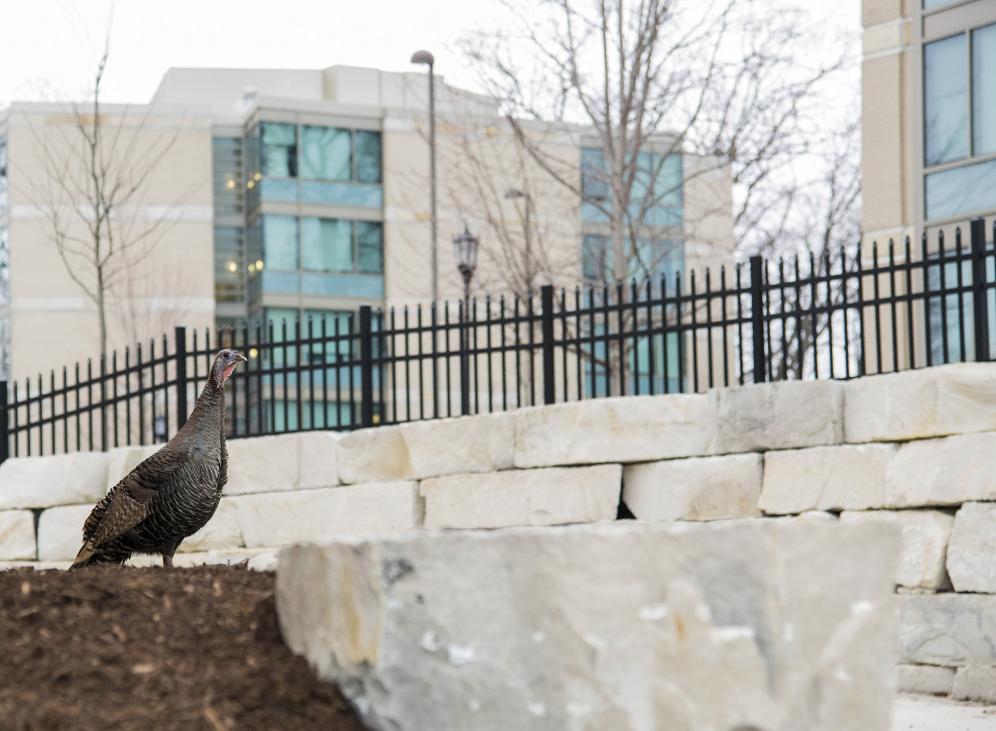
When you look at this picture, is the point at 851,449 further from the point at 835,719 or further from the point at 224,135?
the point at 224,135

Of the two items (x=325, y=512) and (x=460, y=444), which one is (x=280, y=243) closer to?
(x=325, y=512)

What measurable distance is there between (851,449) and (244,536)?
5.09m

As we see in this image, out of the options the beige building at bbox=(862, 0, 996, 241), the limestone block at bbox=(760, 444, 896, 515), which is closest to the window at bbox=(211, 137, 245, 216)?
the beige building at bbox=(862, 0, 996, 241)

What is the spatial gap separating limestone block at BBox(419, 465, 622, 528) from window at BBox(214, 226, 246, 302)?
3309 centimetres

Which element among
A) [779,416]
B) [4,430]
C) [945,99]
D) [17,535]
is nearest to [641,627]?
[779,416]

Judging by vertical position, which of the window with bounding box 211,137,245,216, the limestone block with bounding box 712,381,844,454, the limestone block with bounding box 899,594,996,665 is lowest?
the limestone block with bounding box 899,594,996,665

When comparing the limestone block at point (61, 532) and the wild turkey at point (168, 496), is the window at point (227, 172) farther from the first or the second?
the wild turkey at point (168, 496)

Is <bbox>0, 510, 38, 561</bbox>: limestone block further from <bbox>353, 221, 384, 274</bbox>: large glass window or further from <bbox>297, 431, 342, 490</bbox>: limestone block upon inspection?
<bbox>353, 221, 384, 274</bbox>: large glass window

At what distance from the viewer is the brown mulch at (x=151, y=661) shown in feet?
14.1

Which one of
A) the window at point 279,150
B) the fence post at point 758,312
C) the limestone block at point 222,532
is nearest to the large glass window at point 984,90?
the fence post at point 758,312

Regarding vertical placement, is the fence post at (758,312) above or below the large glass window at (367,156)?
below

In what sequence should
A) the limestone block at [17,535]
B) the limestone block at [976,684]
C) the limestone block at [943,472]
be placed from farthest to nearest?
the limestone block at [17,535] < the limestone block at [976,684] < the limestone block at [943,472]

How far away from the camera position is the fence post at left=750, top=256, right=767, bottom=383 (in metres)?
10.2

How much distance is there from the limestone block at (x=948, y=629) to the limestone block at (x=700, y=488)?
1.18m
